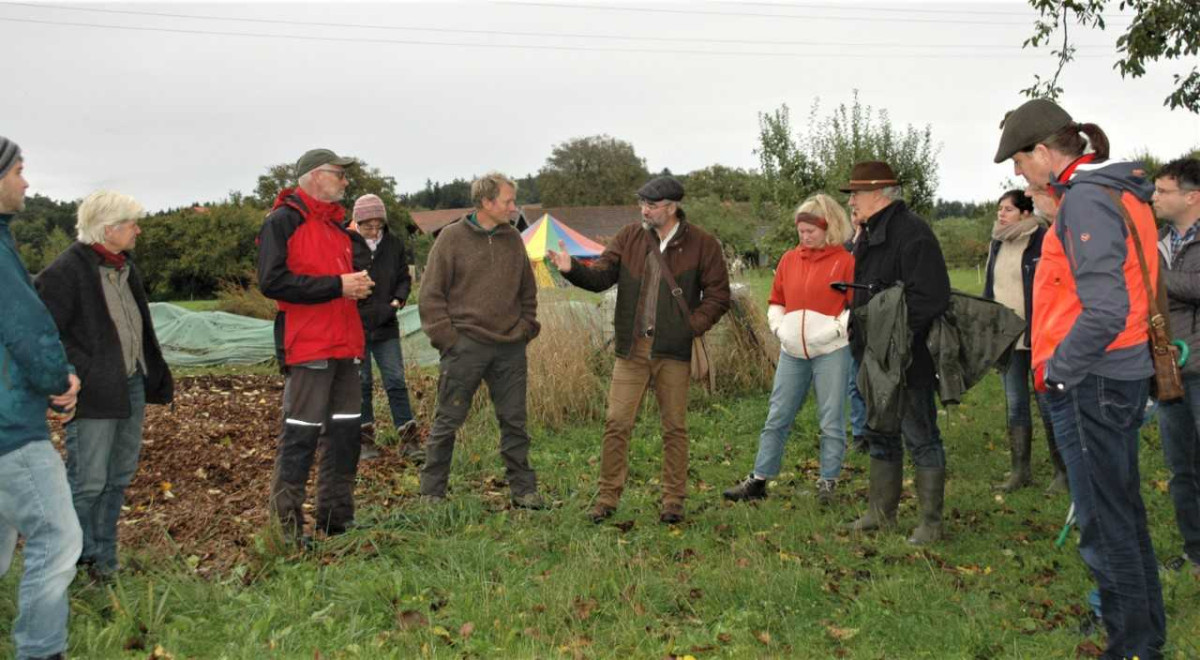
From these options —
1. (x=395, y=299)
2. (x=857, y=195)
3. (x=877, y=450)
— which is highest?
(x=857, y=195)

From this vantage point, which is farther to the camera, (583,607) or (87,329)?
(87,329)

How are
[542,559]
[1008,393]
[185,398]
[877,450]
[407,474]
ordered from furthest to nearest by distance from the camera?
[185,398]
[407,474]
[1008,393]
[877,450]
[542,559]

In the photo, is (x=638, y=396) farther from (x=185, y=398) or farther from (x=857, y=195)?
(x=185, y=398)

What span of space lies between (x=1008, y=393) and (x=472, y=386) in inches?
146

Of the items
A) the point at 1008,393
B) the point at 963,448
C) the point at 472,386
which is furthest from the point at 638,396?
the point at 963,448

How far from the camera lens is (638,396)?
6.18 meters

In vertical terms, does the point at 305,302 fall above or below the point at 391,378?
above

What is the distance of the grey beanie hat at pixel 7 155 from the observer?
3.69 meters

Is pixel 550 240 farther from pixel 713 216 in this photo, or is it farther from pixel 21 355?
pixel 21 355

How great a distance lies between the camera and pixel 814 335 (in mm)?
6293

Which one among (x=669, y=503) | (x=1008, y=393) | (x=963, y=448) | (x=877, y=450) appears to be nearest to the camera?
(x=877, y=450)

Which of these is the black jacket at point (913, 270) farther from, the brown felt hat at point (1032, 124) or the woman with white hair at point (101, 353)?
the woman with white hair at point (101, 353)

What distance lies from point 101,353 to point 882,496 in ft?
13.9

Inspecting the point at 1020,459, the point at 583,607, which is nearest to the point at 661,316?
the point at 583,607
